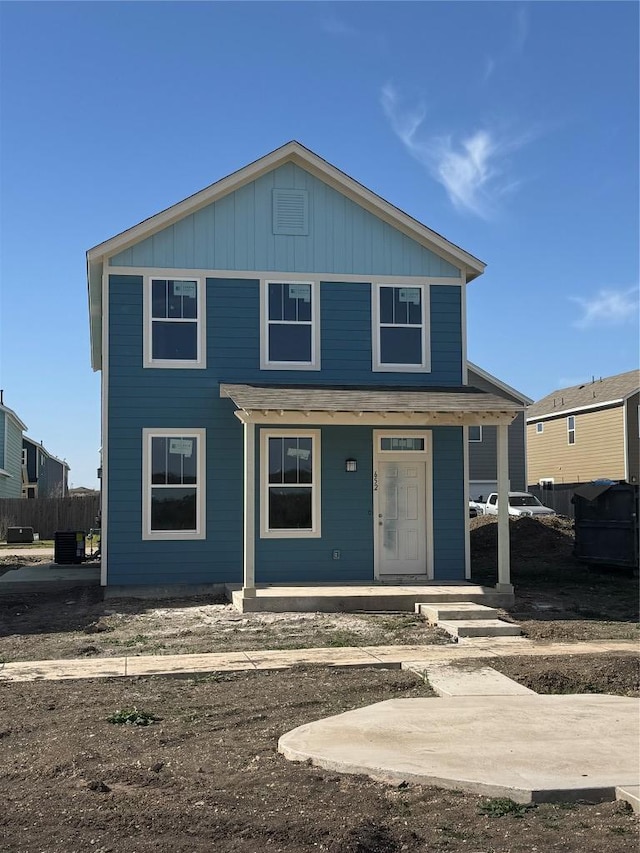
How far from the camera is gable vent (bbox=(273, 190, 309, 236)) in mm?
15250

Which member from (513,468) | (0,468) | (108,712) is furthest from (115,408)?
(0,468)

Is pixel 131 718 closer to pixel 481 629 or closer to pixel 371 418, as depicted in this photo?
pixel 481 629

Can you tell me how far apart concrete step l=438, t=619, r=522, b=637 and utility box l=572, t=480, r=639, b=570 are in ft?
21.2

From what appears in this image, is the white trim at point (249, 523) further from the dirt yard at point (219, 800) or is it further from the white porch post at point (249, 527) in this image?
the dirt yard at point (219, 800)

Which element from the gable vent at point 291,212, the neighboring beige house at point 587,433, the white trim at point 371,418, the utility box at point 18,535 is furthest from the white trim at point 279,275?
the utility box at point 18,535

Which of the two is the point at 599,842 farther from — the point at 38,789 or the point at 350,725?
the point at 38,789

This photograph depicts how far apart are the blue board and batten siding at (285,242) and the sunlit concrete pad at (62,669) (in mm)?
7461

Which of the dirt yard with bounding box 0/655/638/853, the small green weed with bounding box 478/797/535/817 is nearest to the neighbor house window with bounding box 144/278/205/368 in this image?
the dirt yard with bounding box 0/655/638/853

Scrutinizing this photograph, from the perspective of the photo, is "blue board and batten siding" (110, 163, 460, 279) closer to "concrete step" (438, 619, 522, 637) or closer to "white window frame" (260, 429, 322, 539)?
"white window frame" (260, 429, 322, 539)

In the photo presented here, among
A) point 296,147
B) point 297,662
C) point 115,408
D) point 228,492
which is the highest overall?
point 296,147

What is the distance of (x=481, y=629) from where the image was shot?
11219 mm

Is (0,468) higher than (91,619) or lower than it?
higher

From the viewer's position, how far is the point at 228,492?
1469cm

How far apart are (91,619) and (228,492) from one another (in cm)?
336
